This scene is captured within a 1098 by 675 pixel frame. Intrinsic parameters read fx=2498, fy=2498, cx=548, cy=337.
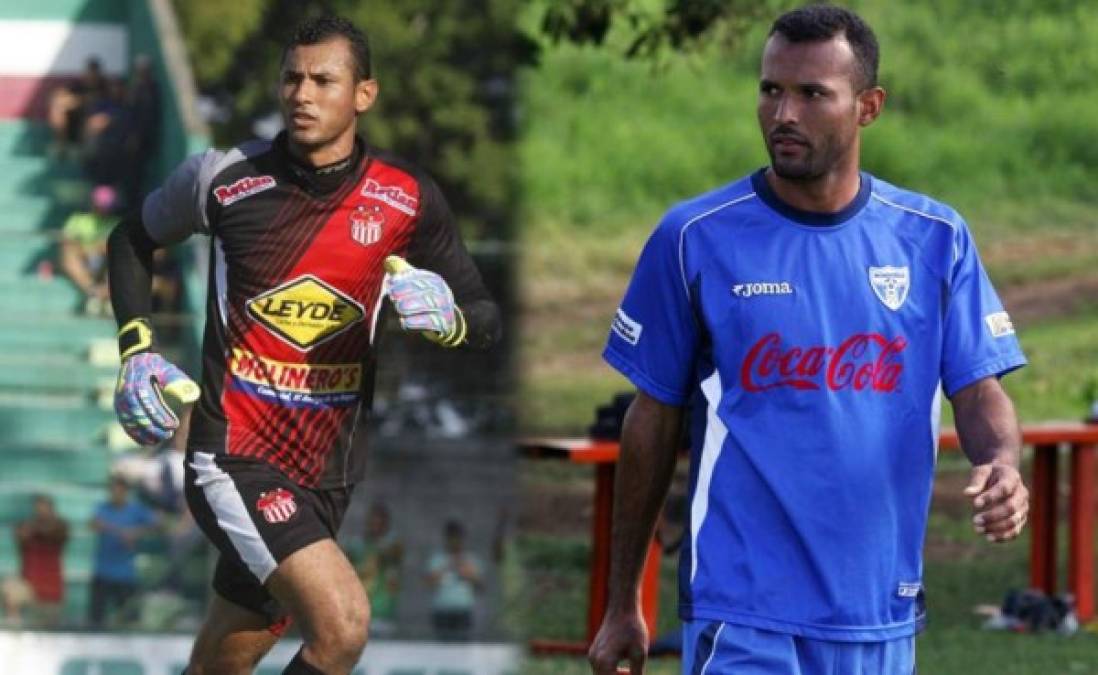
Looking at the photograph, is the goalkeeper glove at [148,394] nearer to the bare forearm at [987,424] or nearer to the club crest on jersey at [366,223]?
the club crest on jersey at [366,223]

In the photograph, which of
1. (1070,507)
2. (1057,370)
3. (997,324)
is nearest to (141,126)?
(1070,507)

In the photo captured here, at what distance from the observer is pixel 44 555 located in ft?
33.8

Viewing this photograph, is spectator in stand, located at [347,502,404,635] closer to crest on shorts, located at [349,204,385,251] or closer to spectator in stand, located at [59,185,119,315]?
spectator in stand, located at [59,185,119,315]

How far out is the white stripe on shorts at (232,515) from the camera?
654 cm

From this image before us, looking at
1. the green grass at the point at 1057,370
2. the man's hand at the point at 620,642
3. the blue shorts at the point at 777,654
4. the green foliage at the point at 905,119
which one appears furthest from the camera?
the green foliage at the point at 905,119

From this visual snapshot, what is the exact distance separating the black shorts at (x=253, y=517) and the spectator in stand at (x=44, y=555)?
132 inches

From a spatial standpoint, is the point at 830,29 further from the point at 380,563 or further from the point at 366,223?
the point at 380,563

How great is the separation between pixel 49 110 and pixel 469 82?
7.44 ft

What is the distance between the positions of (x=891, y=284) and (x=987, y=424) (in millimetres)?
319

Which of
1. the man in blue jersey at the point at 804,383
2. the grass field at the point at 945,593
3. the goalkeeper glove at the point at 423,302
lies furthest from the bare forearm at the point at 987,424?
the grass field at the point at 945,593

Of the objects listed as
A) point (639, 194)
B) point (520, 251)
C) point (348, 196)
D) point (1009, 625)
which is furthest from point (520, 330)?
point (639, 194)

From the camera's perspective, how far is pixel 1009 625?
10633 millimetres

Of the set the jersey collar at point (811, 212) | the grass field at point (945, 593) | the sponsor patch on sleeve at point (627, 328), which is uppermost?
the jersey collar at point (811, 212)

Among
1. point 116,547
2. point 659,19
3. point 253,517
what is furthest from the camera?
point 659,19
